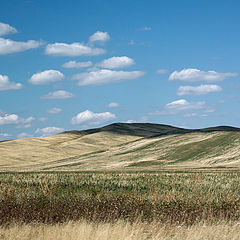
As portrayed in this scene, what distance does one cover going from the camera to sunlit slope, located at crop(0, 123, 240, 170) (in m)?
90.4

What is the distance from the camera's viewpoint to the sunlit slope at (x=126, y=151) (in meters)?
90.4

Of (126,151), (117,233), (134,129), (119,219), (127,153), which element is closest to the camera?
(117,233)

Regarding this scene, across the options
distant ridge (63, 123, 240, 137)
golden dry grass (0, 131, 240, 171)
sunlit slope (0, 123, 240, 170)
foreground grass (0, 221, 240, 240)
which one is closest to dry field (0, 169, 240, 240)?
foreground grass (0, 221, 240, 240)

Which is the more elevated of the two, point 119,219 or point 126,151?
point 126,151

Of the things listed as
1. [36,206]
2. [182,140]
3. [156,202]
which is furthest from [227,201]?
[182,140]

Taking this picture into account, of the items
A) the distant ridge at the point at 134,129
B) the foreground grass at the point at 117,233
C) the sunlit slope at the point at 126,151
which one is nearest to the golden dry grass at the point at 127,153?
the sunlit slope at the point at 126,151

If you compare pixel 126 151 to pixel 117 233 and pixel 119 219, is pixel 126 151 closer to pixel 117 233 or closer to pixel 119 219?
pixel 119 219

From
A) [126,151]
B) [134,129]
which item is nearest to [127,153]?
[126,151]

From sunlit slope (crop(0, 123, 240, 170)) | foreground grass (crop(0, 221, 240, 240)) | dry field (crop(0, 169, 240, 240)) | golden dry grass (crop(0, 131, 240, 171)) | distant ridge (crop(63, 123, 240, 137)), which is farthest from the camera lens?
distant ridge (crop(63, 123, 240, 137))

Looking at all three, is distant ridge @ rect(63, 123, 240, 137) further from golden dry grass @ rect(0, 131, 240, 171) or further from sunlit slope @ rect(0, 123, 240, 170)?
golden dry grass @ rect(0, 131, 240, 171)

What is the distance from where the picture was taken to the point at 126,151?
118 metres

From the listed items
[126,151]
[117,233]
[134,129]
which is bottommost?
[117,233]

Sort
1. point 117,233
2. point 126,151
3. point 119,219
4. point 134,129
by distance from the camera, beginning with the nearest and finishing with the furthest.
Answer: point 117,233 → point 119,219 → point 126,151 → point 134,129

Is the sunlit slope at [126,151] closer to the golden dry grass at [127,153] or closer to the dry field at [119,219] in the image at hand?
the golden dry grass at [127,153]
